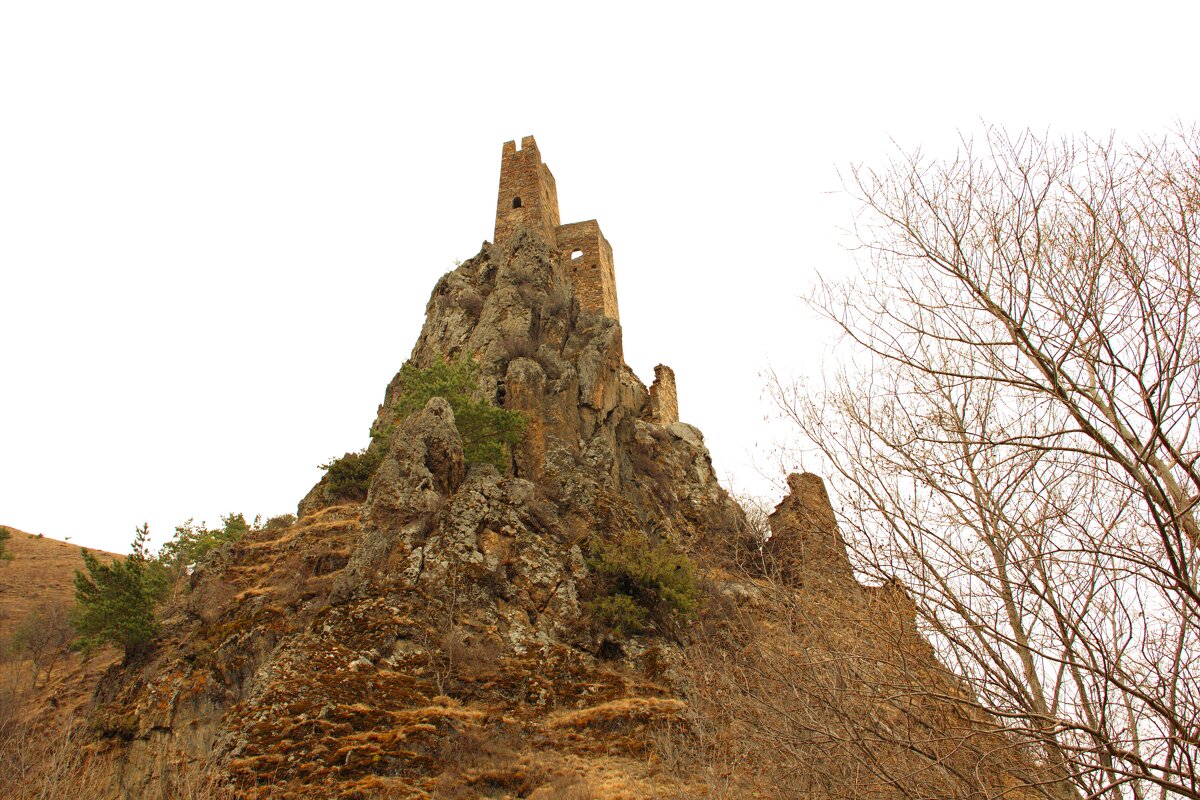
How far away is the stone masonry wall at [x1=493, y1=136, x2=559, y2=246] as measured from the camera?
29.8 meters

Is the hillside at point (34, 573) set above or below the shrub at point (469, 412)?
below

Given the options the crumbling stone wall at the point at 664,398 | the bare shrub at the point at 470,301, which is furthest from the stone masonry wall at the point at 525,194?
the crumbling stone wall at the point at 664,398

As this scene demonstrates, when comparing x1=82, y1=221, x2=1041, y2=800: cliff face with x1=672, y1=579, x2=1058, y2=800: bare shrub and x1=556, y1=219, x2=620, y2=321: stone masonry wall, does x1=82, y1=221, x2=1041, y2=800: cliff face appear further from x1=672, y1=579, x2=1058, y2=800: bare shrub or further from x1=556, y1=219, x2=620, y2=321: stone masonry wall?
x1=556, y1=219, x2=620, y2=321: stone masonry wall

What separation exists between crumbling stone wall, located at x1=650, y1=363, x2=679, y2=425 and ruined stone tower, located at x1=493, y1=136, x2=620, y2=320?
316cm

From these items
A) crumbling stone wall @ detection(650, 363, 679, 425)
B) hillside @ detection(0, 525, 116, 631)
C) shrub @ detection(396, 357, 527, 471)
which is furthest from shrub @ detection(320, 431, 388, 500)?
hillside @ detection(0, 525, 116, 631)

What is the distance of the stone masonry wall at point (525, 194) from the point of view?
29750 mm

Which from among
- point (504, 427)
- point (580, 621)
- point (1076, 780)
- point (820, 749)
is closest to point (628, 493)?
point (504, 427)

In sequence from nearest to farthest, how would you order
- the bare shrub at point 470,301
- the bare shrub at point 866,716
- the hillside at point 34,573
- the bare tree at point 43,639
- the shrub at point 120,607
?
the bare shrub at point 866,716 → the shrub at point 120,607 → the bare tree at point 43,639 → the bare shrub at point 470,301 → the hillside at point 34,573

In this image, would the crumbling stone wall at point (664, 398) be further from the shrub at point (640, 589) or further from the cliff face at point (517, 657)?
the shrub at point (640, 589)

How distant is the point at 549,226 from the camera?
30422 mm

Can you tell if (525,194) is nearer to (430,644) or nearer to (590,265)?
(590,265)

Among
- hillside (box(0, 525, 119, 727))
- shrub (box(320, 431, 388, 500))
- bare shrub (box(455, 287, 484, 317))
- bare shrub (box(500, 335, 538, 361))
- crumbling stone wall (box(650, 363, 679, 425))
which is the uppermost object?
bare shrub (box(455, 287, 484, 317))

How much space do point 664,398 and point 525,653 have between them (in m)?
16.3

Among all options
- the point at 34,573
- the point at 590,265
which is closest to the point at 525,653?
the point at 590,265
